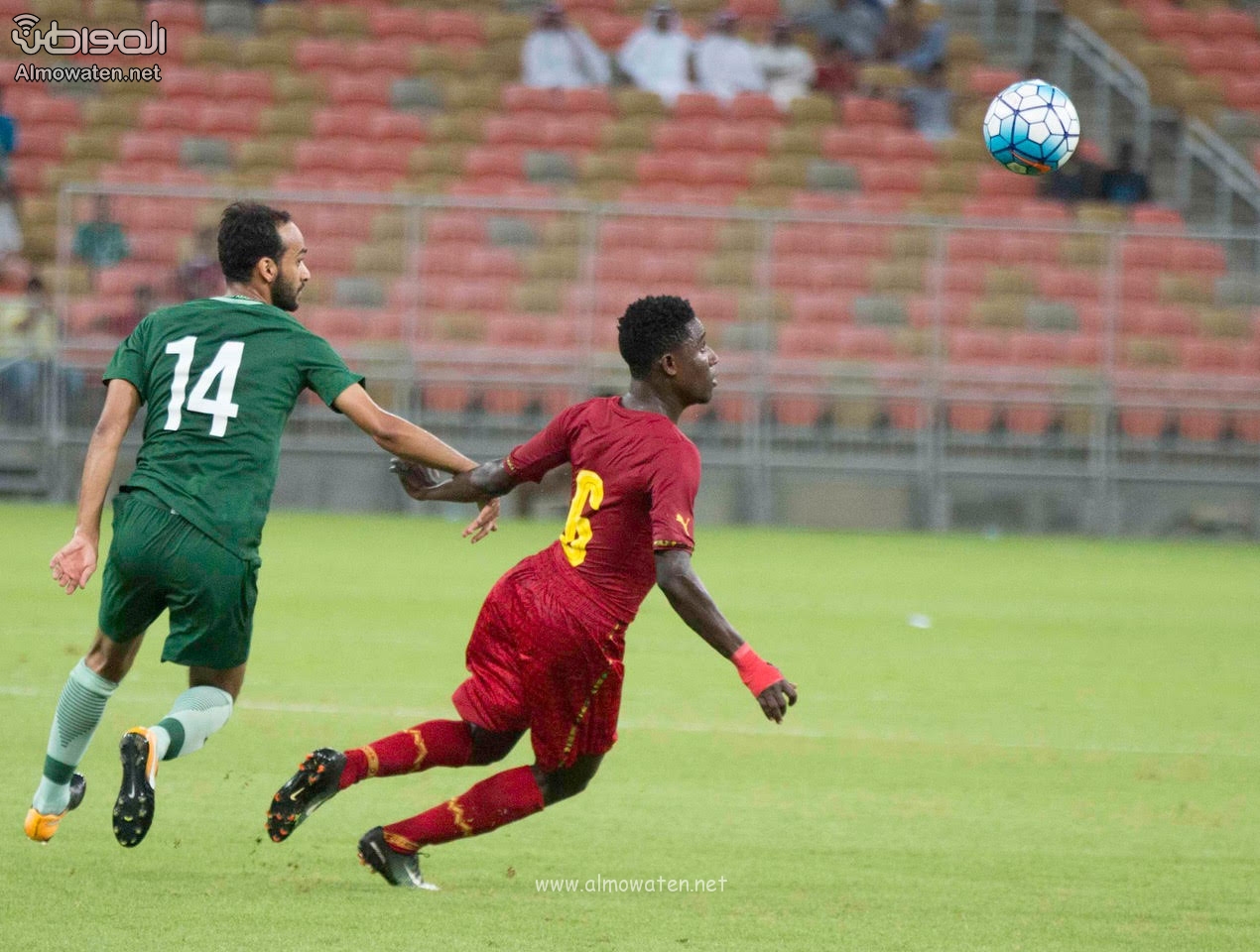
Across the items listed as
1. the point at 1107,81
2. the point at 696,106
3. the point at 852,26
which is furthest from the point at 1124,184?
the point at 696,106

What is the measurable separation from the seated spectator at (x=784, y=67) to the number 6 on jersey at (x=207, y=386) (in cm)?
1781

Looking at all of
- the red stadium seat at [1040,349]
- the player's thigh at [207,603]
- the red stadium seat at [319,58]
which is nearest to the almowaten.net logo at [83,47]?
the red stadium seat at [319,58]

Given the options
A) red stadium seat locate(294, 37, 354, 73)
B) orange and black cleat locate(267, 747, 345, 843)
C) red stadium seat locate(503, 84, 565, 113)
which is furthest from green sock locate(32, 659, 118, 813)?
red stadium seat locate(294, 37, 354, 73)

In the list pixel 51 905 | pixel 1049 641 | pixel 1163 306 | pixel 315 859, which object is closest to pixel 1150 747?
pixel 1049 641

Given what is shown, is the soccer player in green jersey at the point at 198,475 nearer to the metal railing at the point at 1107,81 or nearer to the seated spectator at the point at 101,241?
the seated spectator at the point at 101,241

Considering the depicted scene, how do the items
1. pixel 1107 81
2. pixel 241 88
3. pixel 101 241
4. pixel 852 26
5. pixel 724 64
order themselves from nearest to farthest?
pixel 101 241, pixel 241 88, pixel 724 64, pixel 852 26, pixel 1107 81

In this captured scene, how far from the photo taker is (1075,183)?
2150 cm

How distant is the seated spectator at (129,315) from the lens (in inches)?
731

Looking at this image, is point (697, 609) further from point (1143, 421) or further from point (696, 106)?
point (696, 106)

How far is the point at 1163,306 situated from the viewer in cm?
1969

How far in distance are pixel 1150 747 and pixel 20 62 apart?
18.0m

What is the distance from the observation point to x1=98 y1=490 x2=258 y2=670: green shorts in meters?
4.93

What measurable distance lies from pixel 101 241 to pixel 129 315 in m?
0.92

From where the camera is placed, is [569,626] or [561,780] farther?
[561,780]
